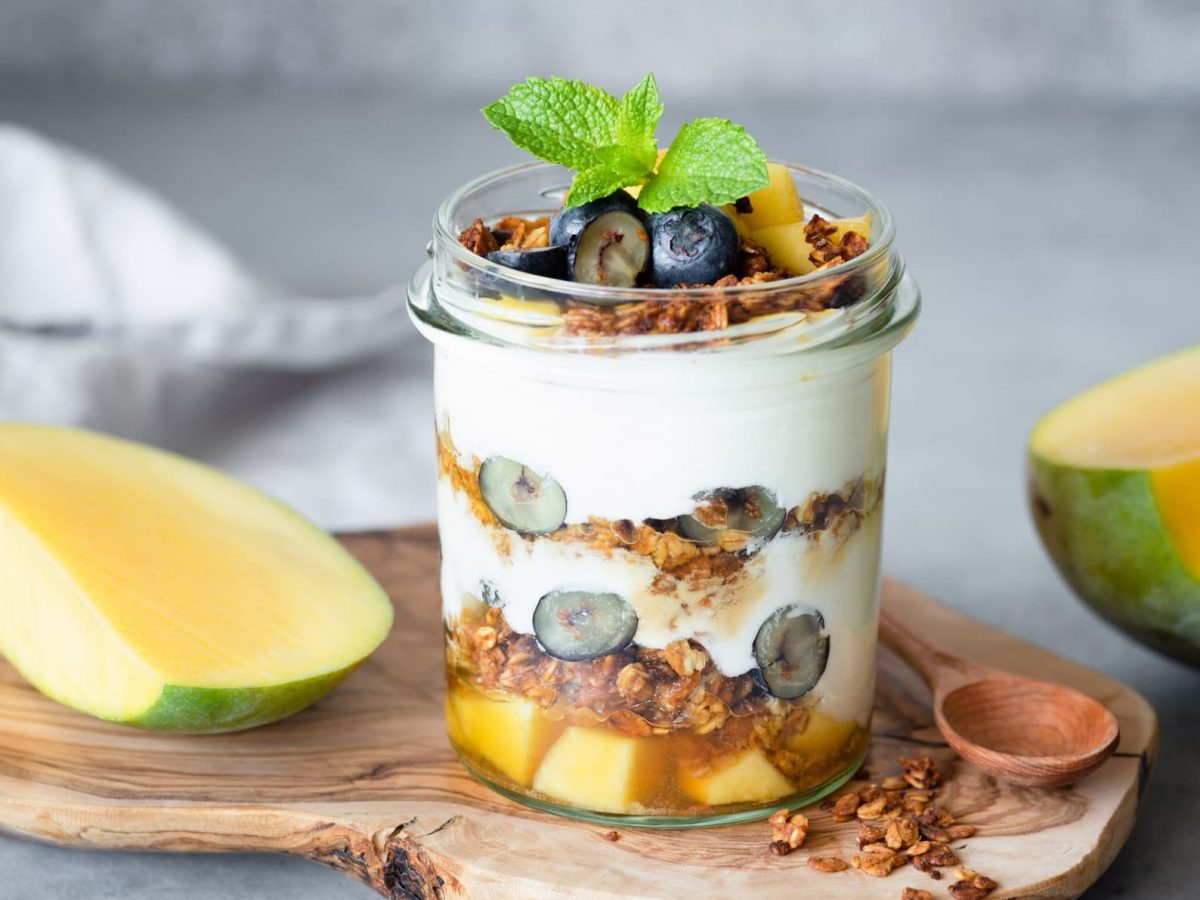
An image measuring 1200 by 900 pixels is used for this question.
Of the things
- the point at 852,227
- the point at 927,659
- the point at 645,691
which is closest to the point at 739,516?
the point at 645,691

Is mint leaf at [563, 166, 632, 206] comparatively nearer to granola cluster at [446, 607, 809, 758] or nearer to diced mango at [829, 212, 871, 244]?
diced mango at [829, 212, 871, 244]

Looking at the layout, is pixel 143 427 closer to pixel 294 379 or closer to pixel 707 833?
pixel 294 379

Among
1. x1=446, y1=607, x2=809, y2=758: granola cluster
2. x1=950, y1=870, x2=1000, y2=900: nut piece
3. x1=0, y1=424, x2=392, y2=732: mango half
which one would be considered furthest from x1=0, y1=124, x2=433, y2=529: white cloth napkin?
x1=950, y1=870, x2=1000, y2=900: nut piece

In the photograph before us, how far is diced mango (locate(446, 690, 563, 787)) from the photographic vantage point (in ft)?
3.73

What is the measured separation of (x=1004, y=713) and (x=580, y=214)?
560 mm

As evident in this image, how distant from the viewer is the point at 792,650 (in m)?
1.12

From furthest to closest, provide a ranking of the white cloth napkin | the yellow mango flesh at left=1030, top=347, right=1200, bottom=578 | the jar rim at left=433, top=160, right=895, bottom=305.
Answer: the white cloth napkin < the yellow mango flesh at left=1030, top=347, right=1200, bottom=578 < the jar rim at left=433, top=160, right=895, bottom=305

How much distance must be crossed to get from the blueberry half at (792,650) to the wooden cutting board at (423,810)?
11 centimetres

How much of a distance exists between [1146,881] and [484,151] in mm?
2127

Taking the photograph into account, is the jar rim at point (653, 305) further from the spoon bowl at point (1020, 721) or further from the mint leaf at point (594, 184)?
the spoon bowl at point (1020, 721)

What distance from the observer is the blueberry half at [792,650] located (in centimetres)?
110

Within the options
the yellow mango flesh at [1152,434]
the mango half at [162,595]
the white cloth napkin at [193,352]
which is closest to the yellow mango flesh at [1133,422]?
the yellow mango flesh at [1152,434]

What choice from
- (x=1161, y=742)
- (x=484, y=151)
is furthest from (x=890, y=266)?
(x=484, y=151)

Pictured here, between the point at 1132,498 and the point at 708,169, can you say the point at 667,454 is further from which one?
the point at 1132,498
